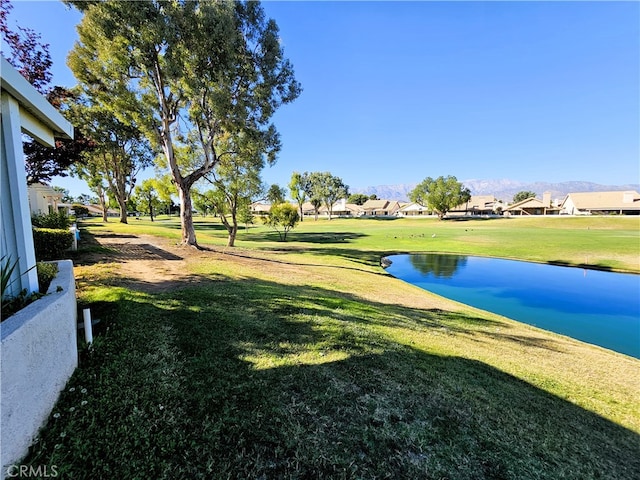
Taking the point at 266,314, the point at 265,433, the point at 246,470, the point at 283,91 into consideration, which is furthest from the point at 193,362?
the point at 283,91

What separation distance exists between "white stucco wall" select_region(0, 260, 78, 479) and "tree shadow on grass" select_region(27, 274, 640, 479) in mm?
155

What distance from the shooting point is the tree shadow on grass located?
8.35 feet

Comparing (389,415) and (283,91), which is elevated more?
(283,91)

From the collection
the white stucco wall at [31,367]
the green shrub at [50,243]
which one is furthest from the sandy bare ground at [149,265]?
the white stucco wall at [31,367]

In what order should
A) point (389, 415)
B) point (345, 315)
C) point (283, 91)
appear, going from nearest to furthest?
point (389, 415) < point (345, 315) < point (283, 91)

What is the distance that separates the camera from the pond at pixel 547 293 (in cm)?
1116

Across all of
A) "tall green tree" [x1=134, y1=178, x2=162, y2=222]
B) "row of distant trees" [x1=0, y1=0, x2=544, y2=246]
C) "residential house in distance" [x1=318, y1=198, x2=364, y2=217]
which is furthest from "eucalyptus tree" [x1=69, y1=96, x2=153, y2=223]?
"residential house in distance" [x1=318, y1=198, x2=364, y2=217]

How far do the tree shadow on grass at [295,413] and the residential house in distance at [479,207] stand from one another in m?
105

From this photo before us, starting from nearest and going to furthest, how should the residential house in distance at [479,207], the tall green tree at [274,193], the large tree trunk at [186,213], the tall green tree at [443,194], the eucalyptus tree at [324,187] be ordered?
1. the large tree trunk at [186,213]
2. the tall green tree at [274,193]
3. the tall green tree at [443,194]
4. the eucalyptus tree at [324,187]
5. the residential house in distance at [479,207]

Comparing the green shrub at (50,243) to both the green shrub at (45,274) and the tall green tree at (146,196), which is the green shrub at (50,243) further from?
the tall green tree at (146,196)

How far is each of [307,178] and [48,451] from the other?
88253 mm

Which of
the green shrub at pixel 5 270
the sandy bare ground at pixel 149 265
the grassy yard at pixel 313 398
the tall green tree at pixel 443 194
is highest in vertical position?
the tall green tree at pixel 443 194

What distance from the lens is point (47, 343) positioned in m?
2.61

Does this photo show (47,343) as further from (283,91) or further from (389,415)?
(283,91)
